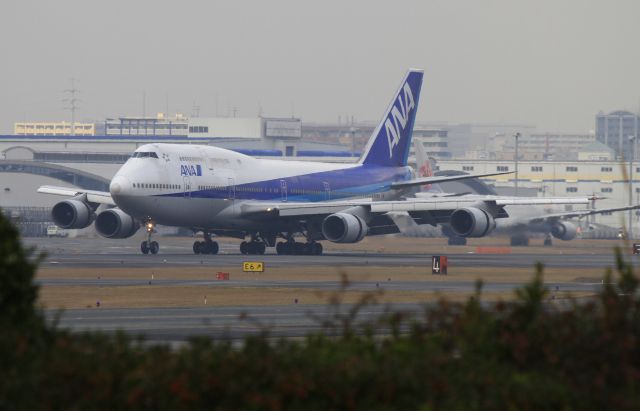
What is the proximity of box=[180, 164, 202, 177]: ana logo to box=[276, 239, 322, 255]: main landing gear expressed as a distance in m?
8.17

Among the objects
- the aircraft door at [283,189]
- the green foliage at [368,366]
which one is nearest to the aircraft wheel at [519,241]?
the aircraft door at [283,189]

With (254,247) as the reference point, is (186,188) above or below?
above

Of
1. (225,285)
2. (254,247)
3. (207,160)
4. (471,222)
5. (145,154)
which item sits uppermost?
(145,154)

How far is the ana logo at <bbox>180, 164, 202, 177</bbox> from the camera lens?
67625mm

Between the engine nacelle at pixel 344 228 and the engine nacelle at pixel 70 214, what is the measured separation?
1391cm

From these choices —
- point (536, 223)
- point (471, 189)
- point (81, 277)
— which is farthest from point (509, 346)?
point (471, 189)

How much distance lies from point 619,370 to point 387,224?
5936 centimetres

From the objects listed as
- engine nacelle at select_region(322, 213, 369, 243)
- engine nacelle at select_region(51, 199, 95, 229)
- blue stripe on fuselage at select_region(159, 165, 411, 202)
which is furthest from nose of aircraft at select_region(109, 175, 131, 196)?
engine nacelle at select_region(322, 213, 369, 243)

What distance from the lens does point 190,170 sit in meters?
68.1

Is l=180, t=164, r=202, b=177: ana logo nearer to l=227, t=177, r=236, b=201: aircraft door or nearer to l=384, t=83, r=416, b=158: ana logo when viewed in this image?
l=227, t=177, r=236, b=201: aircraft door

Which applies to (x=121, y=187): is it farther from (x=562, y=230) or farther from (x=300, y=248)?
(x=562, y=230)

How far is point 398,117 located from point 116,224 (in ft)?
65.1

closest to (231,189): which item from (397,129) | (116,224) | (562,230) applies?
(116,224)

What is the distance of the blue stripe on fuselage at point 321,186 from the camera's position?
7000 centimetres
